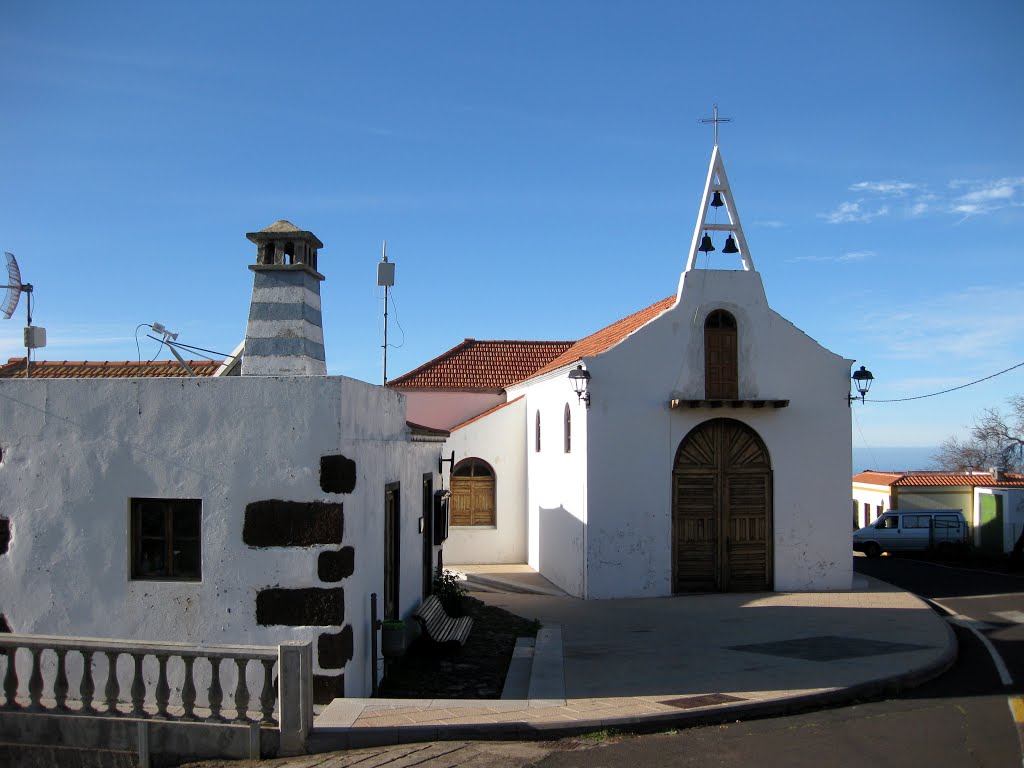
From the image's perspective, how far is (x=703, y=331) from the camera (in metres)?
16.3

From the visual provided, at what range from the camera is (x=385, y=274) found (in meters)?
15.0

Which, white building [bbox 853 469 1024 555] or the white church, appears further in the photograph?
white building [bbox 853 469 1024 555]

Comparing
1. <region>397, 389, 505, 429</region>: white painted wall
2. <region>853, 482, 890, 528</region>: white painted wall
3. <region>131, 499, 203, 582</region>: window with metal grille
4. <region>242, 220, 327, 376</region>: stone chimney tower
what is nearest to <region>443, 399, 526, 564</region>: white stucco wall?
<region>397, 389, 505, 429</region>: white painted wall

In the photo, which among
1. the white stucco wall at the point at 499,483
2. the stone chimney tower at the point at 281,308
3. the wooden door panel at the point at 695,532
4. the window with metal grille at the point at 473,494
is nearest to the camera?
the stone chimney tower at the point at 281,308

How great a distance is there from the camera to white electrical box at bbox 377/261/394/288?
14.9 m

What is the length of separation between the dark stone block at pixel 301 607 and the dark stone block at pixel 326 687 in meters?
0.48

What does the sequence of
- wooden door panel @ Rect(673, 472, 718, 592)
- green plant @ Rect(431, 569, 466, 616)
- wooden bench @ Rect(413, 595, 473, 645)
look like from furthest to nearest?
1. wooden door panel @ Rect(673, 472, 718, 592)
2. green plant @ Rect(431, 569, 466, 616)
3. wooden bench @ Rect(413, 595, 473, 645)

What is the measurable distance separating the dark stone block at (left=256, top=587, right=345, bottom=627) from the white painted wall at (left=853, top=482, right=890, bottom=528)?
28659mm

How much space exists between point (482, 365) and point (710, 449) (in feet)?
36.9

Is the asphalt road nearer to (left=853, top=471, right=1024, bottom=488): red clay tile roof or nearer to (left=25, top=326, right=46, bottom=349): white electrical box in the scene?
(left=25, top=326, right=46, bottom=349): white electrical box

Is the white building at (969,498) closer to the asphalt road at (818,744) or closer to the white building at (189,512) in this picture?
the asphalt road at (818,744)

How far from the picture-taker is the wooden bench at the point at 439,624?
10820 mm

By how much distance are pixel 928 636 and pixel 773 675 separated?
12.1 feet

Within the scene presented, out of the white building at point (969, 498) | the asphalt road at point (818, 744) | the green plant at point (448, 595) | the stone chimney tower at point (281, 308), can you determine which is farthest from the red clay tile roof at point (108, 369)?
the white building at point (969, 498)
